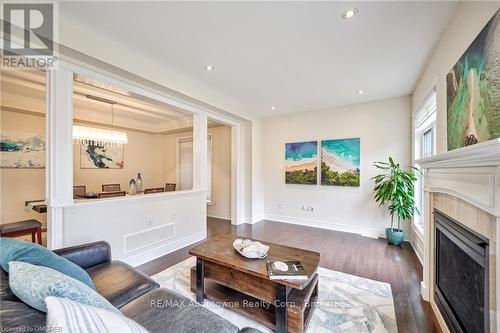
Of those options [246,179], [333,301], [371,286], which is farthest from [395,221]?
[246,179]

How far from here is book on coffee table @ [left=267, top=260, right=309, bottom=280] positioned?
1.49m

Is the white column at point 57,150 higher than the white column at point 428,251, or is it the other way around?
the white column at point 57,150

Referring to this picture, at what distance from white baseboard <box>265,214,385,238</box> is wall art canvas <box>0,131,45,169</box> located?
498 cm

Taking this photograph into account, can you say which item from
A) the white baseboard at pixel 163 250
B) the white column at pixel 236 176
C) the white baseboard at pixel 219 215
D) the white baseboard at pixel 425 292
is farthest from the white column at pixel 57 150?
the white baseboard at pixel 425 292

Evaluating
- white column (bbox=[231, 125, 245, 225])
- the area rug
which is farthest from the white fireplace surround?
white column (bbox=[231, 125, 245, 225])

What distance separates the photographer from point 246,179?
4.96m

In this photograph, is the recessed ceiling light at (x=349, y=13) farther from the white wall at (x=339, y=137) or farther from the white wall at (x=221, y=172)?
the white wall at (x=221, y=172)

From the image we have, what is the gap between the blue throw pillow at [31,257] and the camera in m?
1.10

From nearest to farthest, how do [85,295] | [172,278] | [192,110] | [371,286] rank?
[85,295], [371,286], [172,278], [192,110]

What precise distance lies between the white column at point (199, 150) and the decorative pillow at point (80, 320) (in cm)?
300

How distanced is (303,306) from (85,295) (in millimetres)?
1388

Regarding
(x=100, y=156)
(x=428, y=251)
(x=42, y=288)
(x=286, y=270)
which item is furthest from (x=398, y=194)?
(x=100, y=156)

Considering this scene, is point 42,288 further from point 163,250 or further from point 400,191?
point 400,191

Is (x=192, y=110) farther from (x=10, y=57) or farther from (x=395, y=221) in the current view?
(x=395, y=221)
